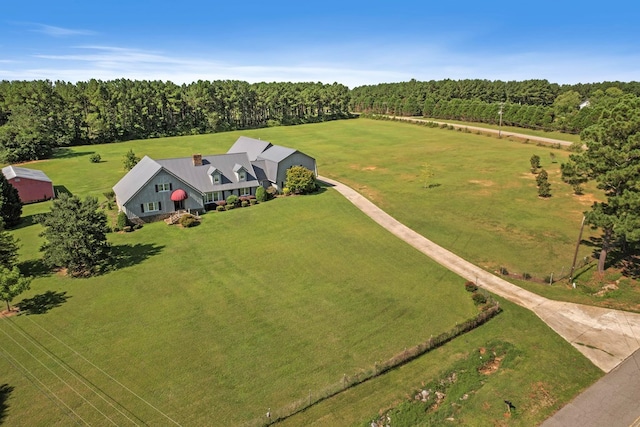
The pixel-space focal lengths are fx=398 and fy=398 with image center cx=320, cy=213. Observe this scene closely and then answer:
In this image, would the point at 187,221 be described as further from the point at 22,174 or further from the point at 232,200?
the point at 22,174

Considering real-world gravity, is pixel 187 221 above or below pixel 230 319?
above

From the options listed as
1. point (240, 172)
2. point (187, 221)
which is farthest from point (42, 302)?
point (240, 172)

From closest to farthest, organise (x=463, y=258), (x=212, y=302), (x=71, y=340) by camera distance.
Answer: (x=71, y=340) < (x=212, y=302) < (x=463, y=258)

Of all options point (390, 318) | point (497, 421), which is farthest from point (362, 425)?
point (390, 318)

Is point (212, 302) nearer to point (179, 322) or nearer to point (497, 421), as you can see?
point (179, 322)

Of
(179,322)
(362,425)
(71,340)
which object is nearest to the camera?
(362,425)

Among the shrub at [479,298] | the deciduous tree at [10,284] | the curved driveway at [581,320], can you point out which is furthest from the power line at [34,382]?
the curved driveway at [581,320]

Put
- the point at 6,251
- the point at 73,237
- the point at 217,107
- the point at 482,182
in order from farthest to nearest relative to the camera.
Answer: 1. the point at 217,107
2. the point at 482,182
3. the point at 73,237
4. the point at 6,251

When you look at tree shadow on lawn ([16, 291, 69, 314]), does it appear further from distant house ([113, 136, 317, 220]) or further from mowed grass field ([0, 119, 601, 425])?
distant house ([113, 136, 317, 220])
